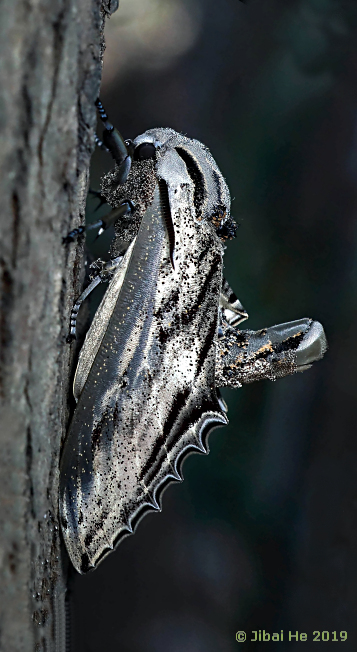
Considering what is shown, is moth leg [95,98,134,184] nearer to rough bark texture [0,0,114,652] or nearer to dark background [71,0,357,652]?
dark background [71,0,357,652]

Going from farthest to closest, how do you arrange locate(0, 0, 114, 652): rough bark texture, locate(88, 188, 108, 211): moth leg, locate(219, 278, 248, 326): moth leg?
locate(219, 278, 248, 326): moth leg < locate(88, 188, 108, 211): moth leg < locate(0, 0, 114, 652): rough bark texture

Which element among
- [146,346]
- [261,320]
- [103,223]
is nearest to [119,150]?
[103,223]

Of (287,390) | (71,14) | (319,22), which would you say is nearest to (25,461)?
(71,14)

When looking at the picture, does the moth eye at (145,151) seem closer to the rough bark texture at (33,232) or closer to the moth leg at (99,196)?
the moth leg at (99,196)

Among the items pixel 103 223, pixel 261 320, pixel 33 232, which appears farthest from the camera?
pixel 261 320

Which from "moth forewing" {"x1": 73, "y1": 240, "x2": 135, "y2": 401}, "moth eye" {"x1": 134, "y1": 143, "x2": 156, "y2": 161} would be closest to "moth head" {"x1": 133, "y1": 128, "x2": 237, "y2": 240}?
"moth eye" {"x1": 134, "y1": 143, "x2": 156, "y2": 161}

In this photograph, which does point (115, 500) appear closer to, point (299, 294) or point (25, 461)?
point (25, 461)

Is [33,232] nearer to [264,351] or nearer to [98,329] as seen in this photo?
[98,329]
